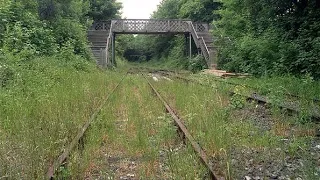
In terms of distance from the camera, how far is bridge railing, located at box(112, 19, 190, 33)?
33.4m

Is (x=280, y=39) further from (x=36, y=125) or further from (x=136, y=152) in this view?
(x=36, y=125)

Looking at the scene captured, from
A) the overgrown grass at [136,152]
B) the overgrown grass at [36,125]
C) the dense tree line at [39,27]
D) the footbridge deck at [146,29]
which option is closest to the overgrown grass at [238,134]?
the overgrown grass at [136,152]

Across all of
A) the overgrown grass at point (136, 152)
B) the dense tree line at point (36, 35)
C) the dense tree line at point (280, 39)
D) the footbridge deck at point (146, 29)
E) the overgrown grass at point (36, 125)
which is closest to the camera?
the overgrown grass at point (36, 125)

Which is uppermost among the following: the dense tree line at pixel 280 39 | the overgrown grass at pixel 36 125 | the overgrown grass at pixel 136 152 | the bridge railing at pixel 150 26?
the bridge railing at pixel 150 26

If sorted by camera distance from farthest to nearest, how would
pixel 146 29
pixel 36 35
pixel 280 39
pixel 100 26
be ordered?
pixel 100 26, pixel 146 29, pixel 36 35, pixel 280 39

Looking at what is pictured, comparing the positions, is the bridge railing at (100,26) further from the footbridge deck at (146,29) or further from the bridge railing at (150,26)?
the bridge railing at (150,26)

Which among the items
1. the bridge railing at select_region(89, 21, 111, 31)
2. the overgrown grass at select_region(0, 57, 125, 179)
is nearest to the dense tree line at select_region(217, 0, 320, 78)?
the overgrown grass at select_region(0, 57, 125, 179)

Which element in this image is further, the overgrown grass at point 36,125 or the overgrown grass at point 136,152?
the overgrown grass at point 136,152

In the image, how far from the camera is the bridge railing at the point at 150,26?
33.4 meters

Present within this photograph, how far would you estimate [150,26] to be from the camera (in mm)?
33719

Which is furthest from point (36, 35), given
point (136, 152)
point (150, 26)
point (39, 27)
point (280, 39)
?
point (150, 26)

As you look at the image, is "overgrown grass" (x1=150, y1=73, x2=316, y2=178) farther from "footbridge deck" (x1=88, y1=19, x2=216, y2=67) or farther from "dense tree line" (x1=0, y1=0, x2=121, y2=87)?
"footbridge deck" (x1=88, y1=19, x2=216, y2=67)

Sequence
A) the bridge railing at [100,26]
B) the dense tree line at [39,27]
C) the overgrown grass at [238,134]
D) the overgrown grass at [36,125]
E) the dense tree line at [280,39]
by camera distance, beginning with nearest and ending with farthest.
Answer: the overgrown grass at [36,125]
the overgrown grass at [238,134]
the dense tree line at [280,39]
the dense tree line at [39,27]
the bridge railing at [100,26]

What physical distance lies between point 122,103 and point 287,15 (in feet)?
33.3
